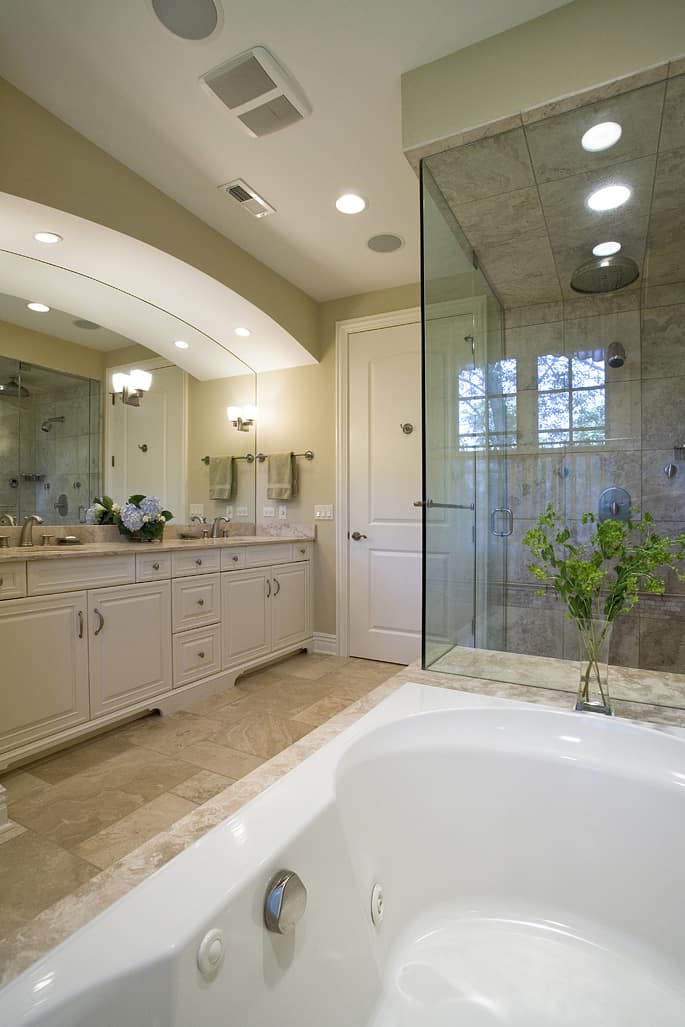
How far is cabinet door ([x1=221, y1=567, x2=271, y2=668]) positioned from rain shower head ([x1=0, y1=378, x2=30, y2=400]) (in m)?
1.38

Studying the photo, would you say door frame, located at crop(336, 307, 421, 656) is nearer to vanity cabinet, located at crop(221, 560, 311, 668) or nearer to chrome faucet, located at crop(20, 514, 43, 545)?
vanity cabinet, located at crop(221, 560, 311, 668)

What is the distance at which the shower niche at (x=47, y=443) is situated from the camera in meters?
2.53

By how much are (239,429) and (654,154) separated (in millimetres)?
3015

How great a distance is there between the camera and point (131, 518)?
2.87m

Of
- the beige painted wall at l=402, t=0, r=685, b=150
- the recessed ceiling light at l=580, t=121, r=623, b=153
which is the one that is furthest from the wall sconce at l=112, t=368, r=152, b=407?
the recessed ceiling light at l=580, t=121, r=623, b=153

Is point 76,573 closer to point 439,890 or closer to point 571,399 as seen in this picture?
point 439,890

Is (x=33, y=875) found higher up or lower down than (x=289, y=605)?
lower down

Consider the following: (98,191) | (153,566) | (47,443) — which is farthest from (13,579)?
(98,191)

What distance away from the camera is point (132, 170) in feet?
8.02

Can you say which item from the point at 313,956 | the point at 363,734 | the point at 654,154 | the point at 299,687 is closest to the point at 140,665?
the point at 299,687

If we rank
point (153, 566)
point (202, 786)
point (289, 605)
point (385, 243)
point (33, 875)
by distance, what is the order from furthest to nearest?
1. point (289, 605)
2. point (385, 243)
3. point (153, 566)
4. point (202, 786)
5. point (33, 875)

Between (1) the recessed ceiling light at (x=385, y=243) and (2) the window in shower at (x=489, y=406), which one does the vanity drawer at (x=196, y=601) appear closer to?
(2) the window in shower at (x=489, y=406)

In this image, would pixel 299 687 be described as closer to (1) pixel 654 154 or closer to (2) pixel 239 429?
(2) pixel 239 429

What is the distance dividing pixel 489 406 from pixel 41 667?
219 centimetres
